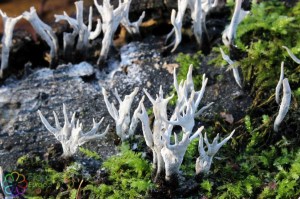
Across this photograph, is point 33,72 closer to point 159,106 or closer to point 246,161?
point 159,106

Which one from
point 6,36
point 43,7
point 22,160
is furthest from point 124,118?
point 43,7

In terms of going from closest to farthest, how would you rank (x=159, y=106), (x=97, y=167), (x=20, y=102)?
(x=159, y=106) < (x=97, y=167) < (x=20, y=102)

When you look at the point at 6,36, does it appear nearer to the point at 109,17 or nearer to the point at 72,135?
the point at 109,17

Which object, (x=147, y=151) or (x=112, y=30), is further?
(x=112, y=30)

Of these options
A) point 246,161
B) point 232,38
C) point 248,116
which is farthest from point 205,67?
point 246,161

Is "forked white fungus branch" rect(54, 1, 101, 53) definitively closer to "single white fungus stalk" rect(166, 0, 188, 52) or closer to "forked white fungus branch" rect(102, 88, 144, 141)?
"single white fungus stalk" rect(166, 0, 188, 52)

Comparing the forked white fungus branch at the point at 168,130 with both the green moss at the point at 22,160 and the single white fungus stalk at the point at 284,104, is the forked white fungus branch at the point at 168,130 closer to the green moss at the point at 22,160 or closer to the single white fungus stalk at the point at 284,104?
the single white fungus stalk at the point at 284,104
